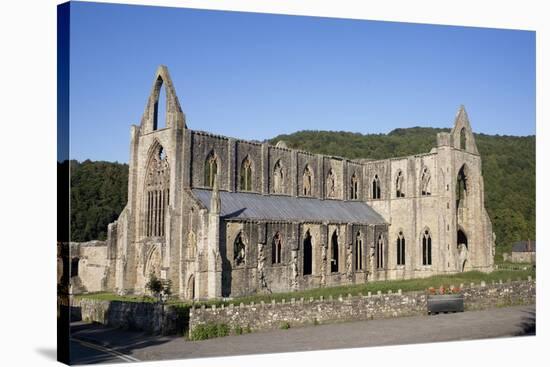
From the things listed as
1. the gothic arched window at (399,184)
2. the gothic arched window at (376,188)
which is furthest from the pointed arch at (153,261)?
the gothic arched window at (399,184)

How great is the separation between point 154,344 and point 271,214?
1858cm

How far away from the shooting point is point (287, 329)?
85.8 feet

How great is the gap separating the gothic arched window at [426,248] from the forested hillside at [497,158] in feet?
20.0

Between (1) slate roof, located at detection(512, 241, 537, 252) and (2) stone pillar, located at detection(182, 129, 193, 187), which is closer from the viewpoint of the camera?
(2) stone pillar, located at detection(182, 129, 193, 187)

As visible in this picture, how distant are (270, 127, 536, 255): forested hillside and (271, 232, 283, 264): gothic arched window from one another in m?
14.4

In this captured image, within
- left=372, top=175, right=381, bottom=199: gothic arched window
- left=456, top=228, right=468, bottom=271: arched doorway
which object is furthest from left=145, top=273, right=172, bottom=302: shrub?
left=372, top=175, right=381, bottom=199: gothic arched window

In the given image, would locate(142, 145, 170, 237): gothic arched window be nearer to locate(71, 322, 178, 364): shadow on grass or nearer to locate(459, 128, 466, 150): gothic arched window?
locate(71, 322, 178, 364): shadow on grass

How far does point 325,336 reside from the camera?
24.8 m

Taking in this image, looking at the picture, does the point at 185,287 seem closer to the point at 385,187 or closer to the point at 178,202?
the point at 178,202

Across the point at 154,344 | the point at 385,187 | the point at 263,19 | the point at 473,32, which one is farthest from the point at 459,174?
the point at 154,344

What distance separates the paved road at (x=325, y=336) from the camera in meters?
22.6

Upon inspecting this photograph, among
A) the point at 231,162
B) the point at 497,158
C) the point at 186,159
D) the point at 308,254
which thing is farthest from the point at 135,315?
the point at 497,158

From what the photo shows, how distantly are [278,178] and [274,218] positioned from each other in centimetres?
585

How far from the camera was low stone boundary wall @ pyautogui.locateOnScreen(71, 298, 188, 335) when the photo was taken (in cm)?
2541
